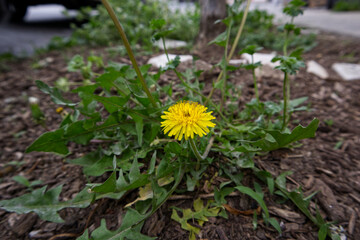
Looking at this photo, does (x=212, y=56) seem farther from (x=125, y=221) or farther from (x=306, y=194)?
(x=125, y=221)

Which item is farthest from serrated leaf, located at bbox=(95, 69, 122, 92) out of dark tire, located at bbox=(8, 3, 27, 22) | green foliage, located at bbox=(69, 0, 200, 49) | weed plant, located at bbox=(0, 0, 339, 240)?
dark tire, located at bbox=(8, 3, 27, 22)

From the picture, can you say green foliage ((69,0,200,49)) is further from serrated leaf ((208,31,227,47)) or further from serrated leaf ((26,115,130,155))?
serrated leaf ((26,115,130,155))

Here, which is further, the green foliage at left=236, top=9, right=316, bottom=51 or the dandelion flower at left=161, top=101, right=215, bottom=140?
the green foliage at left=236, top=9, right=316, bottom=51

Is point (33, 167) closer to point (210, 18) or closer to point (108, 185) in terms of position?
point (108, 185)

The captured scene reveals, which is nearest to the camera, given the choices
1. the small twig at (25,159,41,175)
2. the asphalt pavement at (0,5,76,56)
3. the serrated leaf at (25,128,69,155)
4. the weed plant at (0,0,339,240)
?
the weed plant at (0,0,339,240)

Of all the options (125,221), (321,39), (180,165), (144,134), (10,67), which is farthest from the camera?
(321,39)

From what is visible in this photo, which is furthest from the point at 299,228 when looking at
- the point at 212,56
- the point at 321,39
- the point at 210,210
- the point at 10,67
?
the point at 10,67
